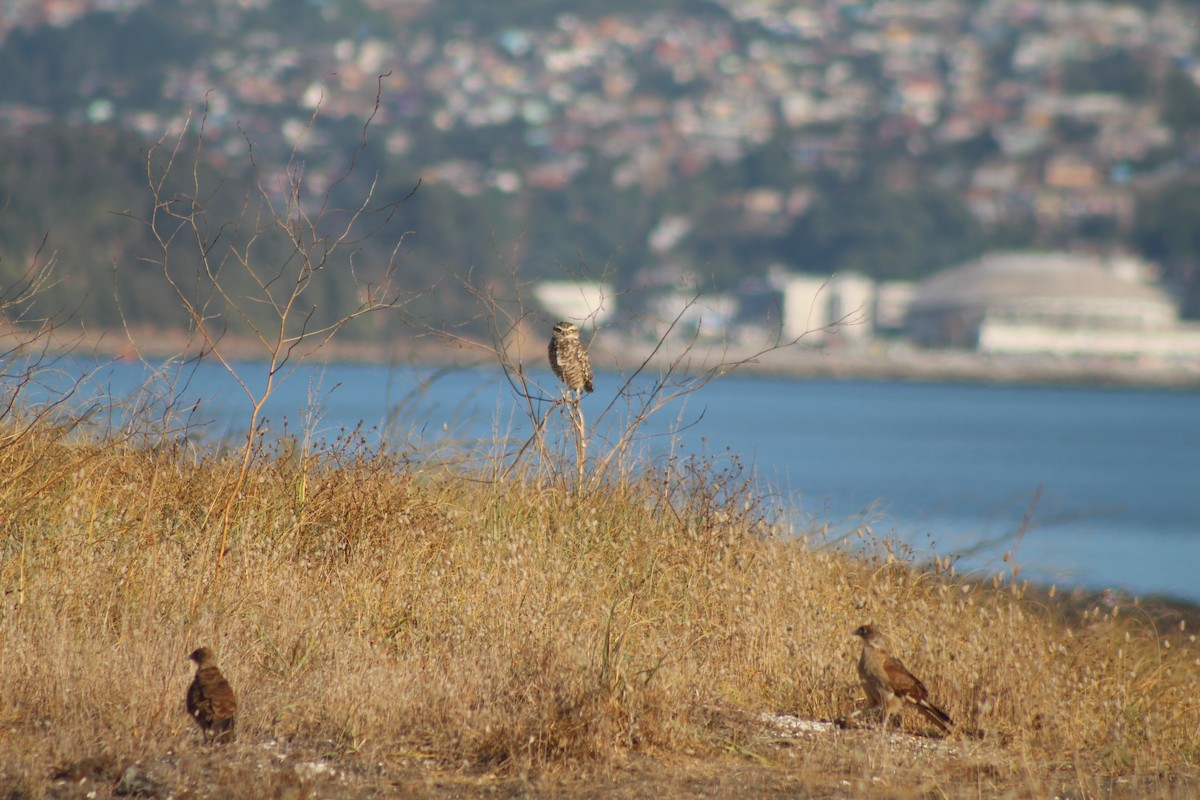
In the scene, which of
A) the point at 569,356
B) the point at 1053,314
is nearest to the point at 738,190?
the point at 1053,314

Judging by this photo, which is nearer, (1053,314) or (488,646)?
(488,646)

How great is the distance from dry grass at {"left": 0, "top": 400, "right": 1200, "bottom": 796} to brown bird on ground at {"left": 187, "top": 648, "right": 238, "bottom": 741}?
0.19ft

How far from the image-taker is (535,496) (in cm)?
640

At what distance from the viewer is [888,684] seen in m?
4.45

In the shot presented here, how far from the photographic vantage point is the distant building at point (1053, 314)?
114m

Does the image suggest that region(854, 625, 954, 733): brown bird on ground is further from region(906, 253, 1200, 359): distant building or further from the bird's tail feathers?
region(906, 253, 1200, 359): distant building

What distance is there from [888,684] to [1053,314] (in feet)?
384

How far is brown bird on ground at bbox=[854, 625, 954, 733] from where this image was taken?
444 centimetres

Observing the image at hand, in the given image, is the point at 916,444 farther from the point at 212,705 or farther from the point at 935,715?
the point at 212,705

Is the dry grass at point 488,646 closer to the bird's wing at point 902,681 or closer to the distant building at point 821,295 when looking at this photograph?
the bird's wing at point 902,681

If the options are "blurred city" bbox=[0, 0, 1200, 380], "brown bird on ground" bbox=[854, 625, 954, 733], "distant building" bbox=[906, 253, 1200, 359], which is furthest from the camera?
"distant building" bbox=[906, 253, 1200, 359]

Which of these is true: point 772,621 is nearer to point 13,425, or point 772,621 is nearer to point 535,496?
point 535,496

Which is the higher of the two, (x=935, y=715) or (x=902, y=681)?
(x=902, y=681)

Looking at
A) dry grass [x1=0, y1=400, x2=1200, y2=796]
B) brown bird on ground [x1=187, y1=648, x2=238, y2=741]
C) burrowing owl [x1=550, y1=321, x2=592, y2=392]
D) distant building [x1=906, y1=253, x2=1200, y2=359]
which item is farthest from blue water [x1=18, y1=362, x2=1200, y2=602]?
distant building [x1=906, y1=253, x2=1200, y2=359]
